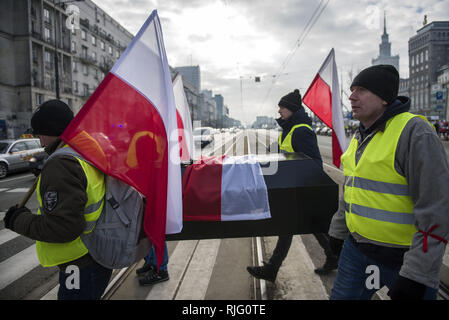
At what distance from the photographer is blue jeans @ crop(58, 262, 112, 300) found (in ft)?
5.72

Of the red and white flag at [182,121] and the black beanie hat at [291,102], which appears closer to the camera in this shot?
the black beanie hat at [291,102]

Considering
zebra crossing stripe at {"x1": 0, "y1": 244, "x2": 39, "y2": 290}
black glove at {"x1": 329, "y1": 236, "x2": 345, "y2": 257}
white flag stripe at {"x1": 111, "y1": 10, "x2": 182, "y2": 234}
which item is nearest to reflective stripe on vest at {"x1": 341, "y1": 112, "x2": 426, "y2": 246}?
black glove at {"x1": 329, "y1": 236, "x2": 345, "y2": 257}

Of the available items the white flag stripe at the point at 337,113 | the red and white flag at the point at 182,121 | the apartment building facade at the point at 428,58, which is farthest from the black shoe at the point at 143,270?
the apartment building facade at the point at 428,58

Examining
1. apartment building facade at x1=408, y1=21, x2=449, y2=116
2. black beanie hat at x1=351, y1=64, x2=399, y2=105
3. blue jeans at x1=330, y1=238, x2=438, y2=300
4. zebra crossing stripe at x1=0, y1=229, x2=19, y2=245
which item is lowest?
zebra crossing stripe at x1=0, y1=229, x2=19, y2=245

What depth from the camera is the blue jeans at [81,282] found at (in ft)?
5.72

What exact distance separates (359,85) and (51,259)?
217 cm

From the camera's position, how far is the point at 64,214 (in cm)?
155

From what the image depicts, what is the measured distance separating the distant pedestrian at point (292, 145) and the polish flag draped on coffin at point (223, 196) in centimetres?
85

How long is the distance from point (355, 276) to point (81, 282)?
68.2 inches

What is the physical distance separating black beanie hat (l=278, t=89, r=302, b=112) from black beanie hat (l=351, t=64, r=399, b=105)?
193cm

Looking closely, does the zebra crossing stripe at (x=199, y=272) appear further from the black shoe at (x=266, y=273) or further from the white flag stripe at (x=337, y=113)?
the white flag stripe at (x=337, y=113)

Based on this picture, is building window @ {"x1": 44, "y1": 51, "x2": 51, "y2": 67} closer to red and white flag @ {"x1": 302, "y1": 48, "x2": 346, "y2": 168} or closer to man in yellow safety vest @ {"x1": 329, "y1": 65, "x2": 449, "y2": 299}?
red and white flag @ {"x1": 302, "y1": 48, "x2": 346, "y2": 168}
